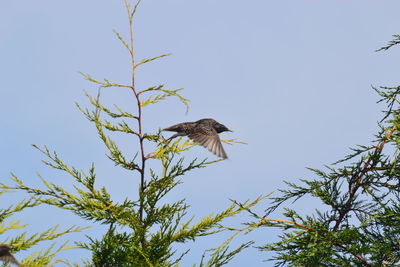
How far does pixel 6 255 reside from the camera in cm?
643

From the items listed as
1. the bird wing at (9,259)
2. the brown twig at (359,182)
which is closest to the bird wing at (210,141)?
the brown twig at (359,182)

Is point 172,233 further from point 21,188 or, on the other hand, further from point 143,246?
point 21,188

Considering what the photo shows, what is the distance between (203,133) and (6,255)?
3.59 m

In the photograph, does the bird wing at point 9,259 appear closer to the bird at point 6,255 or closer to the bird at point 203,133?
the bird at point 6,255

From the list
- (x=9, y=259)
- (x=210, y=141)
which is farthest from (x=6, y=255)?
(x=210, y=141)

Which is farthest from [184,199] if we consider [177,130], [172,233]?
[177,130]

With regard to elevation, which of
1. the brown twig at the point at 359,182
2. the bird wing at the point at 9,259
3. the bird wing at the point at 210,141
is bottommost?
the bird wing at the point at 9,259

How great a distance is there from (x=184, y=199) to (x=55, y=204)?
1370 mm

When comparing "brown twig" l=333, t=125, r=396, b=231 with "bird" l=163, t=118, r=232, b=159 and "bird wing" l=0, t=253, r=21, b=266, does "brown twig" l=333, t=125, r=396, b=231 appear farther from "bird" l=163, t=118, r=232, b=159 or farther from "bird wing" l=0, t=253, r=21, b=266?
"bird wing" l=0, t=253, r=21, b=266

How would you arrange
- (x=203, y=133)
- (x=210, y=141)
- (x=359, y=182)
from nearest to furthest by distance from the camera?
(x=359, y=182) → (x=210, y=141) → (x=203, y=133)

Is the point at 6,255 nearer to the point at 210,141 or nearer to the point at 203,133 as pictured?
the point at 210,141

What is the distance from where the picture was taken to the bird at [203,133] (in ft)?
26.3

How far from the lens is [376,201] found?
5.64 m

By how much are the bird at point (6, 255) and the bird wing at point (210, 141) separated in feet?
10.0
